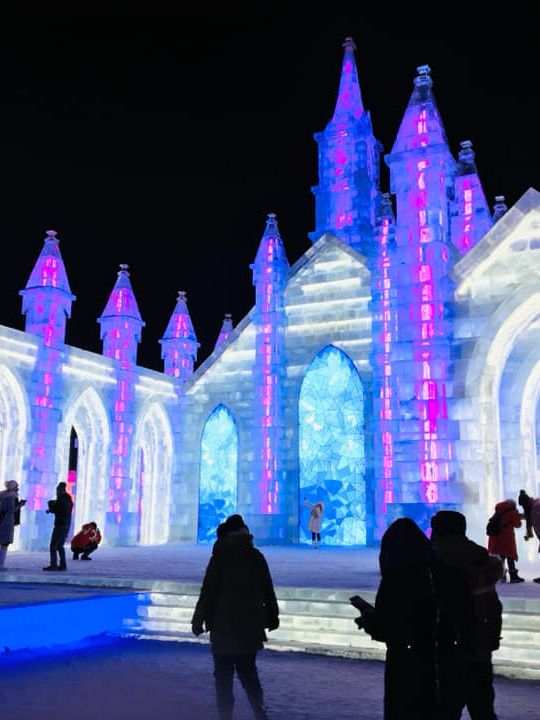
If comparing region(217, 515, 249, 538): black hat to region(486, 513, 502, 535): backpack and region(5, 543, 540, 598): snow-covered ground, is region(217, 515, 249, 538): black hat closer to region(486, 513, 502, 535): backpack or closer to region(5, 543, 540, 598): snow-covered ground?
region(5, 543, 540, 598): snow-covered ground

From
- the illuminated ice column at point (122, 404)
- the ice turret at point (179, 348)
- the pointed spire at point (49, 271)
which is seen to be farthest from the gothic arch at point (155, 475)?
the pointed spire at point (49, 271)

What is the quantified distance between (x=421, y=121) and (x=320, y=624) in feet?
46.1

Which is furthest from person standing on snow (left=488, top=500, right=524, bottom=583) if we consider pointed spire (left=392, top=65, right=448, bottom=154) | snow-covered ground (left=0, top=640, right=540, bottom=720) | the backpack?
pointed spire (left=392, top=65, right=448, bottom=154)

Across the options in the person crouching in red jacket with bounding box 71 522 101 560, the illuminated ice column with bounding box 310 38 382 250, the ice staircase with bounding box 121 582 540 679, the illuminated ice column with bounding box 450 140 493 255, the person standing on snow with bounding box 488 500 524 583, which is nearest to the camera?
the ice staircase with bounding box 121 582 540 679

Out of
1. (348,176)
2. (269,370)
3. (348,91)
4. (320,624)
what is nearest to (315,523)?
(269,370)

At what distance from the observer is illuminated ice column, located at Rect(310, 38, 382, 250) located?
29.3 meters

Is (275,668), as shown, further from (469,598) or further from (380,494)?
(380,494)

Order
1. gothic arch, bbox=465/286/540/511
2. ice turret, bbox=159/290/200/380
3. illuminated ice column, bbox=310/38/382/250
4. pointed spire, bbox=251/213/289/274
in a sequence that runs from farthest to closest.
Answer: ice turret, bbox=159/290/200/380 < illuminated ice column, bbox=310/38/382/250 < pointed spire, bbox=251/213/289/274 < gothic arch, bbox=465/286/540/511

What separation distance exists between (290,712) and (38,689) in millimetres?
2681

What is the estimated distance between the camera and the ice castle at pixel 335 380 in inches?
679

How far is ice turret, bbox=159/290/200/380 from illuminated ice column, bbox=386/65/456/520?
1624 cm

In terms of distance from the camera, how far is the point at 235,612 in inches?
231

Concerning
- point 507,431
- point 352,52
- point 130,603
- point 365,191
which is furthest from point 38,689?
point 352,52

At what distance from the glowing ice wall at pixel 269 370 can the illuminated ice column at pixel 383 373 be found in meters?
3.65
